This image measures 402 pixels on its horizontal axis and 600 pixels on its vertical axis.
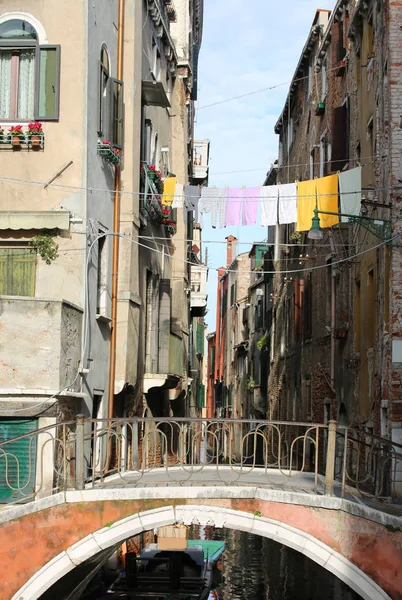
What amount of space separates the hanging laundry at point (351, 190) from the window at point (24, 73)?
5265mm

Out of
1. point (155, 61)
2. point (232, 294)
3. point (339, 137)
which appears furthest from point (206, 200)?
point (232, 294)

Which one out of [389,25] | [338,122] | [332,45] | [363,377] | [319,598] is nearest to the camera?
[389,25]

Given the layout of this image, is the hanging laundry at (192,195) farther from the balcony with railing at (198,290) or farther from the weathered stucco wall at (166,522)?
the balcony with railing at (198,290)

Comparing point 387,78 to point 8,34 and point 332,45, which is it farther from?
point 332,45

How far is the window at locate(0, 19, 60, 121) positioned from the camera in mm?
15555

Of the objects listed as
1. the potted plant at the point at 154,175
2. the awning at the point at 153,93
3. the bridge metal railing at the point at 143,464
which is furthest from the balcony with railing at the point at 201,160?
the bridge metal railing at the point at 143,464

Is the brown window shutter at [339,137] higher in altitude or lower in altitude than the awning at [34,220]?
higher

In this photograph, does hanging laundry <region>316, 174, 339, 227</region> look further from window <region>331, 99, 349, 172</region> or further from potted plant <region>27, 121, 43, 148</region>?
potted plant <region>27, 121, 43, 148</region>

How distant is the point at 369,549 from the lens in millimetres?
11812

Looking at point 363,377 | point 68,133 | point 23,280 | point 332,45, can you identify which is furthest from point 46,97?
point 332,45

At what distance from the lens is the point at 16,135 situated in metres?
15.5

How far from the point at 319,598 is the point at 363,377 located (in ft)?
16.4

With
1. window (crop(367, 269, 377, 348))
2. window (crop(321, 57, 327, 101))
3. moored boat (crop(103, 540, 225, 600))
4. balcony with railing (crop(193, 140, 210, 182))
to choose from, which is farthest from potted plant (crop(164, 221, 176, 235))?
balcony with railing (crop(193, 140, 210, 182))

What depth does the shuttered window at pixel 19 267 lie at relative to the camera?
1541 cm
